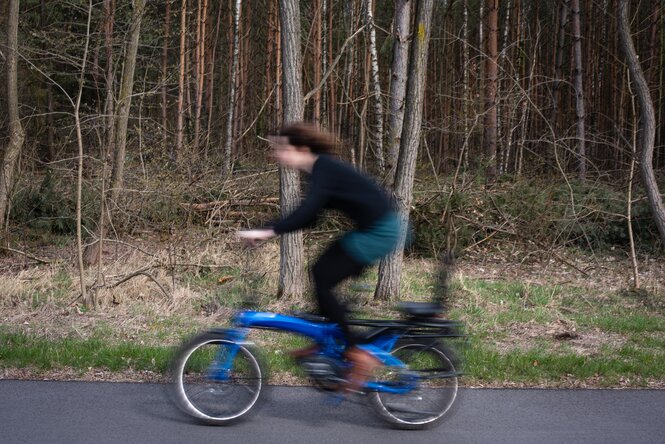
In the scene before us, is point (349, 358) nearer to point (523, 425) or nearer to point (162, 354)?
point (523, 425)

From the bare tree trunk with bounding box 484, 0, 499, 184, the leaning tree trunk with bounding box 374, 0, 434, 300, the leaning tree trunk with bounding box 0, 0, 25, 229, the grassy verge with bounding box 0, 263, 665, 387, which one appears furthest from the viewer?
the bare tree trunk with bounding box 484, 0, 499, 184

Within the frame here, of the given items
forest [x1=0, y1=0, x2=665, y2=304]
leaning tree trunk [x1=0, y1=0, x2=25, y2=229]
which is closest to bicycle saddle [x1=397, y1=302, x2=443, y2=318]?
forest [x1=0, y1=0, x2=665, y2=304]

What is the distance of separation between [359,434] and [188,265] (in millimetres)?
7026

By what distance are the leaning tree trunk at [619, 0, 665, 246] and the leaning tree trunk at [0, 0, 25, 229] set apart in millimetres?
10439

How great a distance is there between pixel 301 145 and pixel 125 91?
827 centimetres

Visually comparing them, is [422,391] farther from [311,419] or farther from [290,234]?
[290,234]

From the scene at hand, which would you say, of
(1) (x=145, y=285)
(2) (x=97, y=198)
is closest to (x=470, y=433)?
(1) (x=145, y=285)

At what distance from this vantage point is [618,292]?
12.0m

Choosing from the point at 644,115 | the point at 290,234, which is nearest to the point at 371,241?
the point at 290,234

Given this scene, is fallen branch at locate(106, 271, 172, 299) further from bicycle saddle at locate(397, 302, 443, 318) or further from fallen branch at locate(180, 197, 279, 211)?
bicycle saddle at locate(397, 302, 443, 318)

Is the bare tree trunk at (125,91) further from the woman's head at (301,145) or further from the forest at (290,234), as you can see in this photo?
the woman's head at (301,145)

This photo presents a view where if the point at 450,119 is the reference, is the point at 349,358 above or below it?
below

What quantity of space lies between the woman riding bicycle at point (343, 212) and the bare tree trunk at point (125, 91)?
7273 millimetres

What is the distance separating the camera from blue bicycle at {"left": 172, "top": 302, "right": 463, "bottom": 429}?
5625 millimetres
